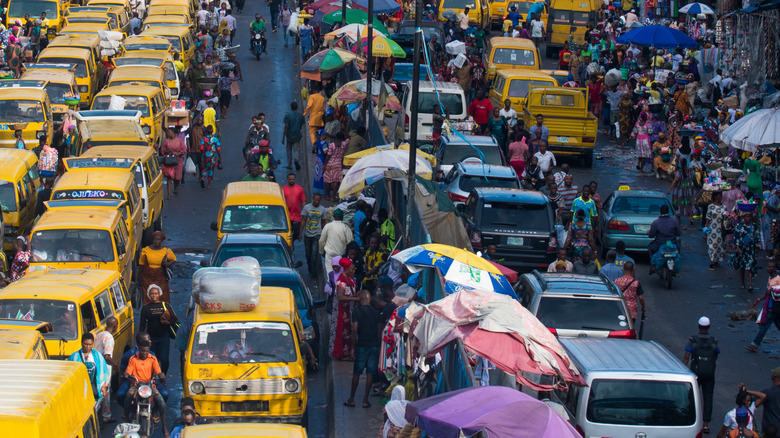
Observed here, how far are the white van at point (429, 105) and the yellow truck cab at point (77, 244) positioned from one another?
35.8 feet

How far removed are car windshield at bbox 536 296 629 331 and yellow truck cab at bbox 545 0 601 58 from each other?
29.2 metres

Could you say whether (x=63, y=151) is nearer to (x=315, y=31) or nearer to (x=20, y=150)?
(x=20, y=150)

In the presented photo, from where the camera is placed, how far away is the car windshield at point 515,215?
775 inches

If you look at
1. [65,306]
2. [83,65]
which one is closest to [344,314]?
[65,306]

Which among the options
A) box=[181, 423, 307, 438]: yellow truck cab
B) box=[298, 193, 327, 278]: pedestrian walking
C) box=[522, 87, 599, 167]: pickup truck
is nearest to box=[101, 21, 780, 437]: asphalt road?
box=[522, 87, 599, 167]: pickup truck

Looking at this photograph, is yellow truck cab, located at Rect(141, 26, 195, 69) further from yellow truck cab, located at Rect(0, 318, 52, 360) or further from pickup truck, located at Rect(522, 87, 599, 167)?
yellow truck cab, located at Rect(0, 318, 52, 360)

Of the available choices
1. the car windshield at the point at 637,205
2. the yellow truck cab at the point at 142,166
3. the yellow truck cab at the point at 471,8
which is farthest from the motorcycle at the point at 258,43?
the car windshield at the point at 637,205

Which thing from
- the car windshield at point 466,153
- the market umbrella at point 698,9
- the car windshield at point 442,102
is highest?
the market umbrella at point 698,9

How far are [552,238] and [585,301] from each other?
4.91 meters

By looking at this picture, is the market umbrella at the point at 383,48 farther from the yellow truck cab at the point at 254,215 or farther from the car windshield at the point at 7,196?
the car windshield at the point at 7,196

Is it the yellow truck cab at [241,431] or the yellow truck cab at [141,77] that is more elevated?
the yellow truck cab at [141,77]

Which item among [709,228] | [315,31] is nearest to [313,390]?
[709,228]

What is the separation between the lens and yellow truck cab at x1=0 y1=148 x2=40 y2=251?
20500 mm

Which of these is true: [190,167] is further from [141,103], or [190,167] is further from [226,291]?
[226,291]
